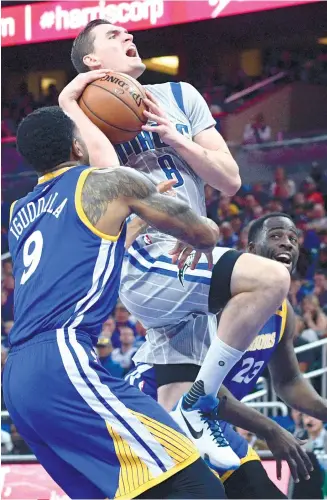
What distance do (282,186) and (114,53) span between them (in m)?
9.21

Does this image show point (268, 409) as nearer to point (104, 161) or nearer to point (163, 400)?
point (163, 400)

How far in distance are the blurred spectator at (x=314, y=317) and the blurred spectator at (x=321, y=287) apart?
0.21 meters

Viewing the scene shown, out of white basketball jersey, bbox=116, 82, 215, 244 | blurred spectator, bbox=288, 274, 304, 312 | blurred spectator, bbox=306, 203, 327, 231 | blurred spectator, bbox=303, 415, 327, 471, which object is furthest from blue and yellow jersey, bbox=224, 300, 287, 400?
blurred spectator, bbox=306, 203, 327, 231

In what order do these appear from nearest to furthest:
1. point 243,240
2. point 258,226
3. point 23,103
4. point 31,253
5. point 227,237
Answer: point 31,253 < point 258,226 < point 243,240 < point 227,237 < point 23,103

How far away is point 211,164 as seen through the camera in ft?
14.3

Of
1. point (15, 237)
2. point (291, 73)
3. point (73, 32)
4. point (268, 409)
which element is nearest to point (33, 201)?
point (15, 237)

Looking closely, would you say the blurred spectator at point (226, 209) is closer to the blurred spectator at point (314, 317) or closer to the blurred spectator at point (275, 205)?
the blurred spectator at point (275, 205)

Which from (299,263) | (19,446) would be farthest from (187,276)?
(299,263)

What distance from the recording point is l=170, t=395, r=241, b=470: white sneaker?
4191mm

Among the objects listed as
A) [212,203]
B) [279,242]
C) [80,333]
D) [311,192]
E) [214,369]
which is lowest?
[212,203]

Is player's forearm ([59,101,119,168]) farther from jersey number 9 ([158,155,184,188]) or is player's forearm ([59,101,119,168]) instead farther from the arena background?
the arena background

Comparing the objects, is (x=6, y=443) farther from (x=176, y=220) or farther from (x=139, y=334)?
(x=176, y=220)

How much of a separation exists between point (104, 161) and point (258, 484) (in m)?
1.90

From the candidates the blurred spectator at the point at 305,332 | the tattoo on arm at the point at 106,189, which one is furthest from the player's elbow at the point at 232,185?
the blurred spectator at the point at 305,332
